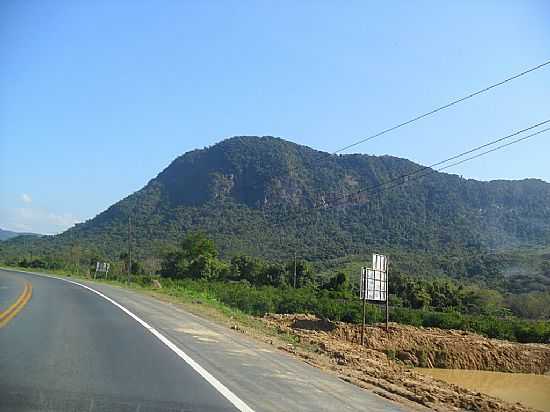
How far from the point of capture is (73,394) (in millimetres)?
8492

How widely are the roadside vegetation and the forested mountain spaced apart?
32.6ft

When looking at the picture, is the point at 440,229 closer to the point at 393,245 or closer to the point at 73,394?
the point at 393,245

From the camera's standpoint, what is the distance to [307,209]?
10181 centimetres

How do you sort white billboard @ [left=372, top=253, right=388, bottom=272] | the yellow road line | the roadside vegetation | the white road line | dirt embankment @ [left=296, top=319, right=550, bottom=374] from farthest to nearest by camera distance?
the roadside vegetation → dirt embankment @ [left=296, top=319, right=550, bottom=374] → white billboard @ [left=372, top=253, right=388, bottom=272] → the yellow road line → the white road line

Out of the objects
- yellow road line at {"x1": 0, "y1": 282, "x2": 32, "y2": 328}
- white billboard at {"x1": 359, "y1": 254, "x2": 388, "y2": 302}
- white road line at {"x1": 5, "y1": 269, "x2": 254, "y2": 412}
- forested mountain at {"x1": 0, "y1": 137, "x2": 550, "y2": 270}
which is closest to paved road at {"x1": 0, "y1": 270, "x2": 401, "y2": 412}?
white road line at {"x1": 5, "y1": 269, "x2": 254, "y2": 412}

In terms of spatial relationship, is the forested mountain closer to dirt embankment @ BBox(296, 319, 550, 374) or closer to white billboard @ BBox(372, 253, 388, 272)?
dirt embankment @ BBox(296, 319, 550, 374)

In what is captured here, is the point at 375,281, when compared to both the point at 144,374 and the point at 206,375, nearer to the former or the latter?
the point at 206,375

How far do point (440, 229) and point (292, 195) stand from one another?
40301 mm

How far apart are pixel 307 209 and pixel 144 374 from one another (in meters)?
91.8

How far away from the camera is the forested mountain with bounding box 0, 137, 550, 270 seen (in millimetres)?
81250

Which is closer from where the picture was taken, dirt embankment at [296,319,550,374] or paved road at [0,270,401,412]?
paved road at [0,270,401,412]

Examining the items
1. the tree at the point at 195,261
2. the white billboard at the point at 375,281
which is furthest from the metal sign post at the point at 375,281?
the tree at the point at 195,261

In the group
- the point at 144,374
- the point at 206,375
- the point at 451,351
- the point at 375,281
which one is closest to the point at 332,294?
the point at 451,351

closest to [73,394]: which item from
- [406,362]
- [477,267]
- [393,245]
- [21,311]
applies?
[21,311]
